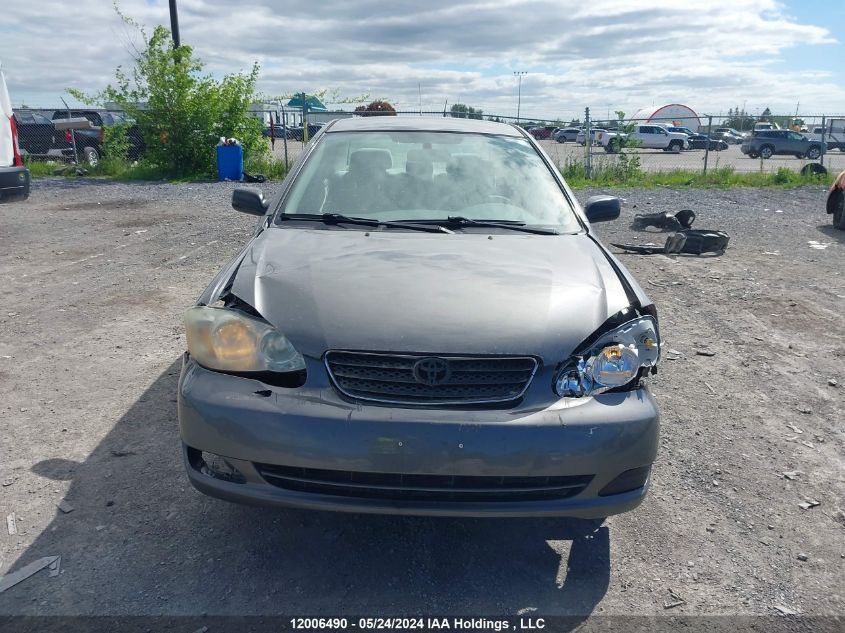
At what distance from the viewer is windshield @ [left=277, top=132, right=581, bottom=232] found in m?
3.65

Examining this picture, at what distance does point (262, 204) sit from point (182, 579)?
216 cm

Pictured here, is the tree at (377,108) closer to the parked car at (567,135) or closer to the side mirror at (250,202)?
the side mirror at (250,202)

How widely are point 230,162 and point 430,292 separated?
15.3m

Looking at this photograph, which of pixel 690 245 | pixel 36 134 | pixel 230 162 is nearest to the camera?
pixel 690 245

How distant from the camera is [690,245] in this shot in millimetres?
8766

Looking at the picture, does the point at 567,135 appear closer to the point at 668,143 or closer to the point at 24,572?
the point at 668,143

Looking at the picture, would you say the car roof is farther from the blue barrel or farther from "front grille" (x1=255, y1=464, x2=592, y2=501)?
the blue barrel

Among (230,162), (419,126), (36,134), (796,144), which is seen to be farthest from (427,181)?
(796,144)

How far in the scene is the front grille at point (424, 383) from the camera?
242 centimetres

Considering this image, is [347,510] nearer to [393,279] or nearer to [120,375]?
[393,279]

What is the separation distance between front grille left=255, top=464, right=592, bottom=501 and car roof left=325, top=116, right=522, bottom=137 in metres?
2.53

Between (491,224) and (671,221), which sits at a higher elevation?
(491,224)

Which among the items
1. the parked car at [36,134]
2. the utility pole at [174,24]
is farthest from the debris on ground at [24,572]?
the parked car at [36,134]

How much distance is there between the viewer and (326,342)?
247 centimetres
